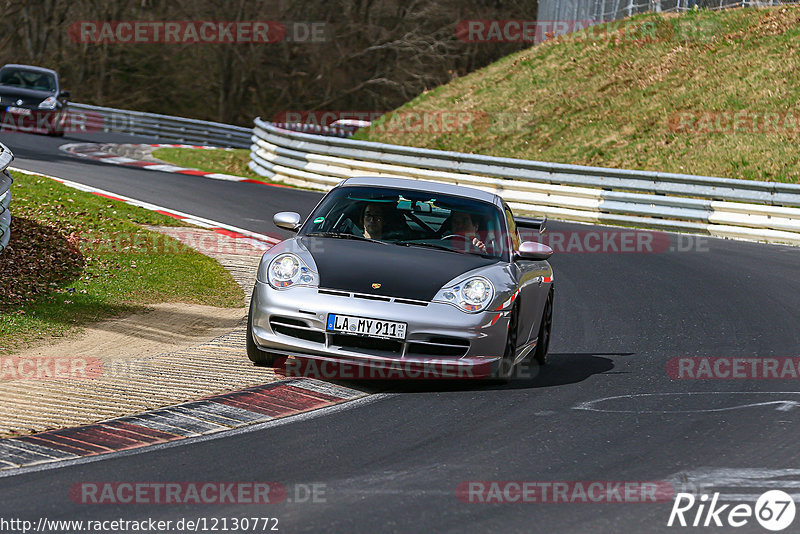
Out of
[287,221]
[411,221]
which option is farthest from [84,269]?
[411,221]

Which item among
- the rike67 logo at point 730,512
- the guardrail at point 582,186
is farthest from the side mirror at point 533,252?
the guardrail at point 582,186

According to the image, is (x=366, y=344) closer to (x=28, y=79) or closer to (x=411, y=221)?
(x=411, y=221)

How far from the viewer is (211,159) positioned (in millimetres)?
30422

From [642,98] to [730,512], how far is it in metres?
26.2

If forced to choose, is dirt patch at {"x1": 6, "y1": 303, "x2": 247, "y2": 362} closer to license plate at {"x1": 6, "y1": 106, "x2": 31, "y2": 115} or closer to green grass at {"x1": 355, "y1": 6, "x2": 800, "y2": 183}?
green grass at {"x1": 355, "y1": 6, "x2": 800, "y2": 183}

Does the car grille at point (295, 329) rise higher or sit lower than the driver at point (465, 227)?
lower

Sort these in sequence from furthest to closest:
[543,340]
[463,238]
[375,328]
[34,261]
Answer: [34,261] < [543,340] < [463,238] < [375,328]

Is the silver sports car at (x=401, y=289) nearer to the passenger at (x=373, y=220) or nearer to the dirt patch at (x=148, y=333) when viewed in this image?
the passenger at (x=373, y=220)

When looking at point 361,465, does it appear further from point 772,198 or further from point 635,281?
point 772,198

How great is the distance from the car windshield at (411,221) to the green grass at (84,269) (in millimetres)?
2512

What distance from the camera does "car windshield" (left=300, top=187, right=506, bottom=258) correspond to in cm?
887

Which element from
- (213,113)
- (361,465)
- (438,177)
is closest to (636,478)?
(361,465)

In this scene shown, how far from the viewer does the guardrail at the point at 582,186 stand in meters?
20.3

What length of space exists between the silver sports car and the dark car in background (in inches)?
930
